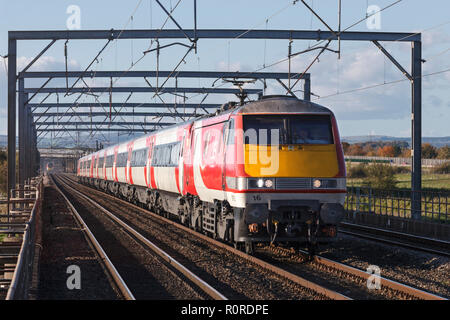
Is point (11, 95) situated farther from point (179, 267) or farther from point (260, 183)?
point (260, 183)

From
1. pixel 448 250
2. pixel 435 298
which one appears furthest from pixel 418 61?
pixel 435 298

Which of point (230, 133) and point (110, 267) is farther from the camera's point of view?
point (230, 133)

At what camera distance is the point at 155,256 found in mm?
14734

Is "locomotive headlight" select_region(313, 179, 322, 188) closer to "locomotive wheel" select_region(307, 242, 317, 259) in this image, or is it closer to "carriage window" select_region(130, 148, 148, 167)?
Answer: "locomotive wheel" select_region(307, 242, 317, 259)

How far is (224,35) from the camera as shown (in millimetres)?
22375

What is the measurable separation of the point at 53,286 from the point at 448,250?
30.5 feet

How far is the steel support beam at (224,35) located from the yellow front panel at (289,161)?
31.2ft

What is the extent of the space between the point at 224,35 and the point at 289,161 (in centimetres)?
1040

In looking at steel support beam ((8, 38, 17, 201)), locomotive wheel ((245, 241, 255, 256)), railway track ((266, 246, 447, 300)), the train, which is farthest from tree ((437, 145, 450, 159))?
the train

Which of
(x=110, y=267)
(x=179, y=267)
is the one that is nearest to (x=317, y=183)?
(x=179, y=267)

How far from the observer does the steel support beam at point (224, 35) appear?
22016 mm

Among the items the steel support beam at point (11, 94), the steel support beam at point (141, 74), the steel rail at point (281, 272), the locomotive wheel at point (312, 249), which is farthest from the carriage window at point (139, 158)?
the locomotive wheel at point (312, 249)

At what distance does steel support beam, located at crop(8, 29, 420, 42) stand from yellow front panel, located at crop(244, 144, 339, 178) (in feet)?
31.2
